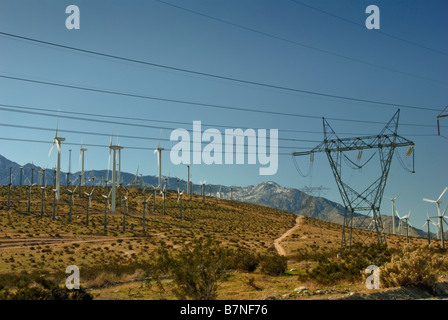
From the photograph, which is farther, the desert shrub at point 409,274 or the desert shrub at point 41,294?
the desert shrub at point 409,274

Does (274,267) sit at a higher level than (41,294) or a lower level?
lower

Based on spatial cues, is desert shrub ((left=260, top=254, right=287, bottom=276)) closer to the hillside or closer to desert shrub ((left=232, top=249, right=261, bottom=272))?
the hillside

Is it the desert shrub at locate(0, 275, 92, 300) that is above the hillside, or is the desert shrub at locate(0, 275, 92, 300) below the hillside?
above

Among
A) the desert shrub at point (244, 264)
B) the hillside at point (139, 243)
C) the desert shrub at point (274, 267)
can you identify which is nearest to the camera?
the hillside at point (139, 243)

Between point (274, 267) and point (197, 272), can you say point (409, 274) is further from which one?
point (274, 267)

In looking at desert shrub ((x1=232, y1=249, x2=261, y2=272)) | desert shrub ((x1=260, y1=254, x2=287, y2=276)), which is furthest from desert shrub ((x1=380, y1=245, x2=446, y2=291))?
desert shrub ((x1=232, y1=249, x2=261, y2=272))

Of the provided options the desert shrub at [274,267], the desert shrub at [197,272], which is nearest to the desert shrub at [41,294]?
the desert shrub at [197,272]

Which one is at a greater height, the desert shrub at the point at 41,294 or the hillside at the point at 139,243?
the desert shrub at the point at 41,294

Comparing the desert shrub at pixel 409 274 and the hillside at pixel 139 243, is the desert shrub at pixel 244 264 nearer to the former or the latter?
the hillside at pixel 139 243

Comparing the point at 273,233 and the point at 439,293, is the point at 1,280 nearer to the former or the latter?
the point at 439,293

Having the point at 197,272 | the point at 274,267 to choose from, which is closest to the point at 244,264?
the point at 274,267

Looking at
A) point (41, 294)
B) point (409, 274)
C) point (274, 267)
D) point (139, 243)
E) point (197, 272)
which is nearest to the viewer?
point (41, 294)

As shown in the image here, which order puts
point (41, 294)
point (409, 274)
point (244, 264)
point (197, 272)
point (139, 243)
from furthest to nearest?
point (139, 243) < point (244, 264) < point (409, 274) < point (197, 272) < point (41, 294)
